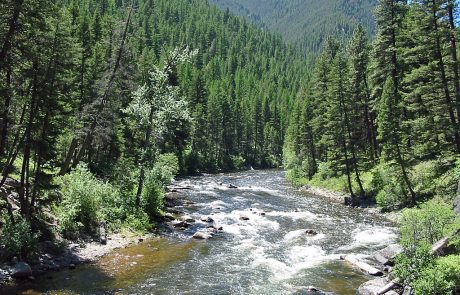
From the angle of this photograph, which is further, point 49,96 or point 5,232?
point 49,96

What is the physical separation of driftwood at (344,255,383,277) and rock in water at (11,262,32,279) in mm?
16727

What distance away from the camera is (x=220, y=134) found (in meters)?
97.6

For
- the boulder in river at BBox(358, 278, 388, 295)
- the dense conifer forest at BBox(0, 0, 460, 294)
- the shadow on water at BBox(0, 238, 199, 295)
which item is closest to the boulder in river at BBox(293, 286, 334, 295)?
the boulder in river at BBox(358, 278, 388, 295)

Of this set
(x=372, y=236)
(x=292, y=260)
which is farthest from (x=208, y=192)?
(x=292, y=260)

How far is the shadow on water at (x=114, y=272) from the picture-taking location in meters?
17.7

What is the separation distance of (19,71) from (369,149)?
46.0 meters

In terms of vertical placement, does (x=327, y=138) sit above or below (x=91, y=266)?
above

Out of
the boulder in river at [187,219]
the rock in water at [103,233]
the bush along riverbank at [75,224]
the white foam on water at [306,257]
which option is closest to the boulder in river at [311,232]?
the white foam on water at [306,257]

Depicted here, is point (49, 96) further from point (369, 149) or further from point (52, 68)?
point (369, 149)

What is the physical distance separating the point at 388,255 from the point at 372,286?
4.91 meters

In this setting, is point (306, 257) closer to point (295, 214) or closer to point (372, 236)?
point (372, 236)

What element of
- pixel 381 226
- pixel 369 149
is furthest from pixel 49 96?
pixel 369 149

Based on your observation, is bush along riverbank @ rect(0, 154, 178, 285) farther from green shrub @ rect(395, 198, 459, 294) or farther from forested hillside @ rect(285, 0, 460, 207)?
forested hillside @ rect(285, 0, 460, 207)

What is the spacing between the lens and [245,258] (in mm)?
24250
